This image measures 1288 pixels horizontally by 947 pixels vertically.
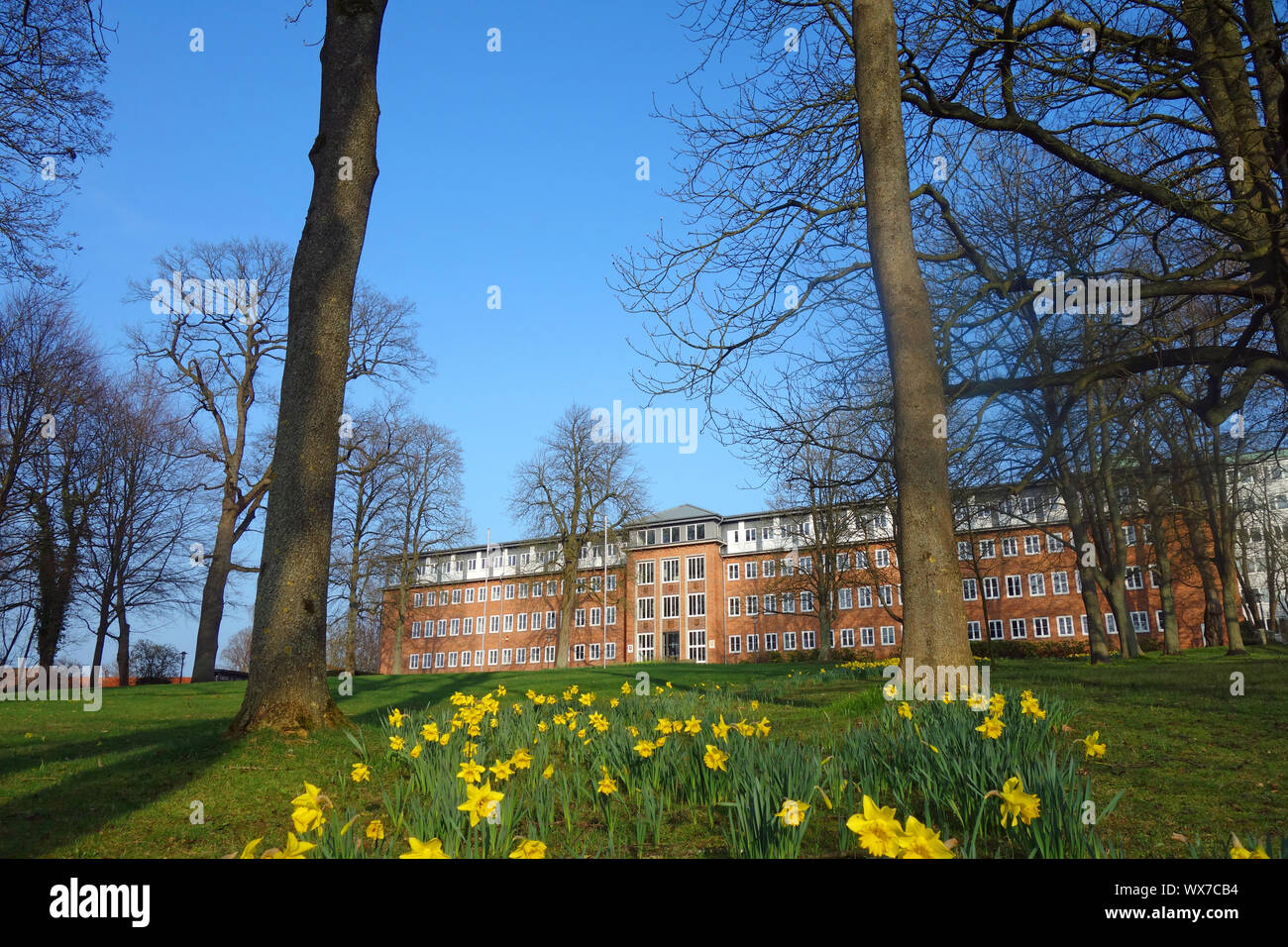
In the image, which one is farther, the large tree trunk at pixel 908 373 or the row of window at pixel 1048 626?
the row of window at pixel 1048 626

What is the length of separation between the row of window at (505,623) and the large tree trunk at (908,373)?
197 ft

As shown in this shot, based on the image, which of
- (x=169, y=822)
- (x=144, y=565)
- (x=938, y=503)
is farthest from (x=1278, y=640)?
(x=144, y=565)

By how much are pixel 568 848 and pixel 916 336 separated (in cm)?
547

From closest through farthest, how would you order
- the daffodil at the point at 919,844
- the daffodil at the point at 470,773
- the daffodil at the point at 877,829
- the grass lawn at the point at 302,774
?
the daffodil at the point at 919,844
the daffodil at the point at 877,829
the daffodil at the point at 470,773
the grass lawn at the point at 302,774

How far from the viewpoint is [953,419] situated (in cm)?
1319

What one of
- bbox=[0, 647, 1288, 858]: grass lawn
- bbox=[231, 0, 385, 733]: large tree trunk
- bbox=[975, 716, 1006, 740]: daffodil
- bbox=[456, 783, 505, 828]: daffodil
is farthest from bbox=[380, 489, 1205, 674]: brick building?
bbox=[456, 783, 505, 828]: daffodil

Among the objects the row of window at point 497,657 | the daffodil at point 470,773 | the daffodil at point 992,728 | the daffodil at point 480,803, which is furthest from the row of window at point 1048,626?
the daffodil at point 480,803

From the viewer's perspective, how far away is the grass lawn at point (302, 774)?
3535 mm

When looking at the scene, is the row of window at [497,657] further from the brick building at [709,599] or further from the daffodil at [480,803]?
the daffodil at [480,803]

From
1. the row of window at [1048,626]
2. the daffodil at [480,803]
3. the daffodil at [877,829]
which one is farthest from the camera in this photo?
the row of window at [1048,626]

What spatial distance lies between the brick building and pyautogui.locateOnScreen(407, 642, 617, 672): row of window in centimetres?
13

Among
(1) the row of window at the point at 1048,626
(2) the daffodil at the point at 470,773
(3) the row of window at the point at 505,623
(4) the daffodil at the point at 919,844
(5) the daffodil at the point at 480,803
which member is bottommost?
(2) the daffodil at the point at 470,773

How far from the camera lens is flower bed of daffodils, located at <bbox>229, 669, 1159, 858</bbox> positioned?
249 cm
